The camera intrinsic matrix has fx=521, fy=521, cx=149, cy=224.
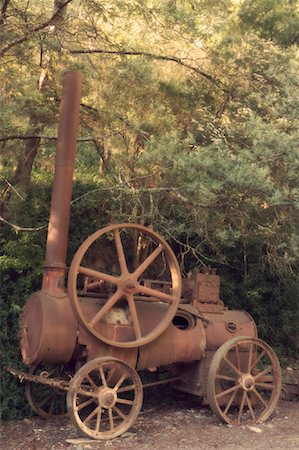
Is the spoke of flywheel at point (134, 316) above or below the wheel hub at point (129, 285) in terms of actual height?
below

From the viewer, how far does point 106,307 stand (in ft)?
19.6

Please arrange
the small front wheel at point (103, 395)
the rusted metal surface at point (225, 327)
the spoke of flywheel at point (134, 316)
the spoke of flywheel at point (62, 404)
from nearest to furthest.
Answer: the small front wheel at point (103, 395)
the spoke of flywheel at point (134, 316)
the rusted metal surface at point (225, 327)
the spoke of flywheel at point (62, 404)

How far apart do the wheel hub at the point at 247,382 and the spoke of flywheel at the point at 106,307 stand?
207cm

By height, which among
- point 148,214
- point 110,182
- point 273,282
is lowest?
point 273,282

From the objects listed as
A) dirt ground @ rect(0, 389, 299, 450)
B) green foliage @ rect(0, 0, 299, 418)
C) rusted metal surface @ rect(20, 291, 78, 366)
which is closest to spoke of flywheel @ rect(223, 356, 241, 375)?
dirt ground @ rect(0, 389, 299, 450)

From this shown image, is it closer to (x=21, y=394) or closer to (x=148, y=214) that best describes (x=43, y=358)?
(x=21, y=394)

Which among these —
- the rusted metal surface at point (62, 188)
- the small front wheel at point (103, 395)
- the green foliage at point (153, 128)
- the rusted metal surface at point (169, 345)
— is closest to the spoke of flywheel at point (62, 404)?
the green foliage at point (153, 128)

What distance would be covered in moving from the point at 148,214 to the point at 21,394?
125 inches

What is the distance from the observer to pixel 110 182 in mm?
8617

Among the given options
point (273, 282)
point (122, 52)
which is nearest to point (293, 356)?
point (273, 282)

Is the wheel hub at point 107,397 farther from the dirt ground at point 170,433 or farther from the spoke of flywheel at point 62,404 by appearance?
the spoke of flywheel at point 62,404

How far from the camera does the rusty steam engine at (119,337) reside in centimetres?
586

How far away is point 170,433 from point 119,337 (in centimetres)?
127

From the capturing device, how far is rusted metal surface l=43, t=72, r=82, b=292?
6.30 m
